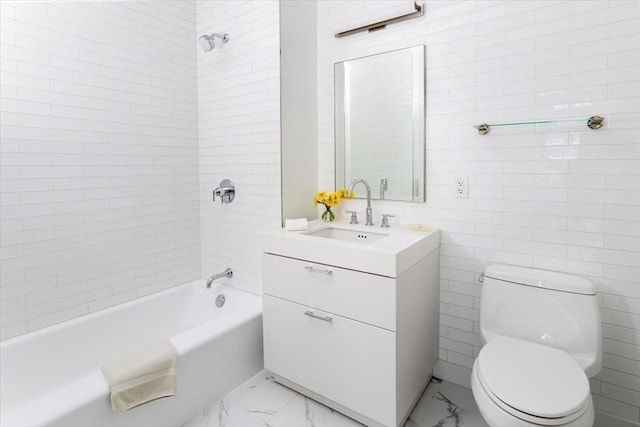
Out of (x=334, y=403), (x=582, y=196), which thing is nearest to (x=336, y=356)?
(x=334, y=403)

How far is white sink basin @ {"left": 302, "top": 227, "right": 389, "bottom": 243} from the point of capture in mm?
2067

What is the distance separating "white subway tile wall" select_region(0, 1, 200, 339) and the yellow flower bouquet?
3.31 ft

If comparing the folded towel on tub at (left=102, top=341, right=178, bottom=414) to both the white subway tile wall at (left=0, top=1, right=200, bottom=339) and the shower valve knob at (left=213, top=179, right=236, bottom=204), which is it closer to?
Answer: the white subway tile wall at (left=0, top=1, right=200, bottom=339)

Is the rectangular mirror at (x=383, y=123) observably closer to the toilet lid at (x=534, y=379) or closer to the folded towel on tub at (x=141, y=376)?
the toilet lid at (x=534, y=379)

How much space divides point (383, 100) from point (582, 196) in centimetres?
117

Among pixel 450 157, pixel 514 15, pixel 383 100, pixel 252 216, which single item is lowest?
pixel 252 216

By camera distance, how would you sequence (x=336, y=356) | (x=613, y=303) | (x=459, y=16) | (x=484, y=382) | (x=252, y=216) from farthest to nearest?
1. (x=252, y=216)
2. (x=459, y=16)
3. (x=336, y=356)
4. (x=613, y=303)
5. (x=484, y=382)

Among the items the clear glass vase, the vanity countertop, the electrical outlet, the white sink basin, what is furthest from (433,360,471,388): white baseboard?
the clear glass vase

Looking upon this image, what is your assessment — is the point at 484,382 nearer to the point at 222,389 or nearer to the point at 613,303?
the point at 613,303

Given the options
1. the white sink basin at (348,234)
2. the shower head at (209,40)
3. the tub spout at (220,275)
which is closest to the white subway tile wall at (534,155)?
the white sink basin at (348,234)

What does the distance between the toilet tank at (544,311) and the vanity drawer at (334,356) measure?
0.56 m

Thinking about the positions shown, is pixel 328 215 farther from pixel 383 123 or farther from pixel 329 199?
pixel 383 123

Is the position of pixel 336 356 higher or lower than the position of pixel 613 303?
lower

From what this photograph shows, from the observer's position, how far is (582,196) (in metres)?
1.67
